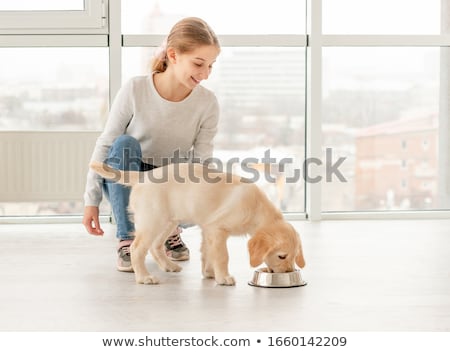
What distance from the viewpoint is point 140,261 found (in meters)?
2.30

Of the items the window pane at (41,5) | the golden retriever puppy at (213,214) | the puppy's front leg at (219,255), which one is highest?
the window pane at (41,5)

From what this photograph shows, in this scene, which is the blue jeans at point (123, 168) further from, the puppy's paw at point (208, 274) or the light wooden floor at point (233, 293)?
the puppy's paw at point (208, 274)

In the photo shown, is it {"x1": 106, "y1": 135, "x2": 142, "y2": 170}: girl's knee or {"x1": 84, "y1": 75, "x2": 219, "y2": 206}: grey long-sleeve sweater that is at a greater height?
A: {"x1": 84, "y1": 75, "x2": 219, "y2": 206}: grey long-sleeve sweater

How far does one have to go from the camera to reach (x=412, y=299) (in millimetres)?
2039

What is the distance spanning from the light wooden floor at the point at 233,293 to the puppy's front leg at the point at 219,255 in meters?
0.04

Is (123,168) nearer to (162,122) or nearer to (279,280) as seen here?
(162,122)

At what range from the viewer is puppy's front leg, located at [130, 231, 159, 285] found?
2.28 metres

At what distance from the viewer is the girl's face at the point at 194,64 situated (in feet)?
8.23

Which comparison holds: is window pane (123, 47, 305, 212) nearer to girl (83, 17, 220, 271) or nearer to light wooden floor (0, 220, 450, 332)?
light wooden floor (0, 220, 450, 332)

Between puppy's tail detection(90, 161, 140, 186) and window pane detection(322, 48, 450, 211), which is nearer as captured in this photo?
puppy's tail detection(90, 161, 140, 186)

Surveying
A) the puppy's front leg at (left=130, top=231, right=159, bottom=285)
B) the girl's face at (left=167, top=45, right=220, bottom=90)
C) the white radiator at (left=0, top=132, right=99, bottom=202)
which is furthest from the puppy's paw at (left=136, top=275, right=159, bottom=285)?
the white radiator at (left=0, top=132, right=99, bottom=202)

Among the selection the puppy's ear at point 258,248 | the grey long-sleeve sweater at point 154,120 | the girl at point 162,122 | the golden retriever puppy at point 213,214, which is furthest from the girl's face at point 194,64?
the puppy's ear at point 258,248

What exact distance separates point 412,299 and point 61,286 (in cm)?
98

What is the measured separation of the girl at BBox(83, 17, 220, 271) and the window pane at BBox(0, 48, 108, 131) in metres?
1.53
